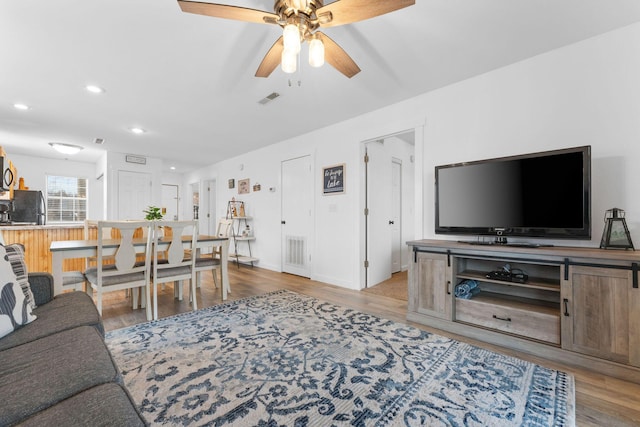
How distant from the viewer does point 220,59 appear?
8.09 feet

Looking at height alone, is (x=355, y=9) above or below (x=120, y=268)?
above

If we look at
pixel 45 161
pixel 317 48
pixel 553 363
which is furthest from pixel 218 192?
pixel 553 363

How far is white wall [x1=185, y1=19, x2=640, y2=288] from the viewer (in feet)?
6.77

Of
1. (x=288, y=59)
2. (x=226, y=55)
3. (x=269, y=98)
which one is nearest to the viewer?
(x=288, y=59)

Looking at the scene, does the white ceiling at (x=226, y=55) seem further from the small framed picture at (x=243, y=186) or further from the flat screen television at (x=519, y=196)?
the small framed picture at (x=243, y=186)

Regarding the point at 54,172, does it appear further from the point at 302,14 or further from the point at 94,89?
the point at 302,14

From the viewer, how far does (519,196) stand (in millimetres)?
2344

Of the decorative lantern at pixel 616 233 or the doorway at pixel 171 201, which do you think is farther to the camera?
the doorway at pixel 171 201

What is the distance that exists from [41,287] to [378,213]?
145 inches

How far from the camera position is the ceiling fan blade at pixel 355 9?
1451 mm

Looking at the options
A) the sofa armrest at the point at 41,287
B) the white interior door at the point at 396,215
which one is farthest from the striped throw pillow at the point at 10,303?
the white interior door at the point at 396,215

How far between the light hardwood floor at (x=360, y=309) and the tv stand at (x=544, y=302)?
0.10m

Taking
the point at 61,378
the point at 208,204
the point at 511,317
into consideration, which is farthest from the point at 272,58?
the point at 208,204

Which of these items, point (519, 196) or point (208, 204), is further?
point (208, 204)
